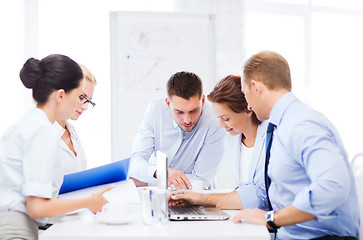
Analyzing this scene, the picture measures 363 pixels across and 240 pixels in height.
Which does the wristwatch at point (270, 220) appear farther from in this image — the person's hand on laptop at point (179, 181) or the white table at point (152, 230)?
the person's hand on laptop at point (179, 181)

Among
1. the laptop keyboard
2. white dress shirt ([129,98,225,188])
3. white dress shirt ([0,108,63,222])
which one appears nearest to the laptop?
the laptop keyboard

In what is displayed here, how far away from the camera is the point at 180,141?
2561 millimetres

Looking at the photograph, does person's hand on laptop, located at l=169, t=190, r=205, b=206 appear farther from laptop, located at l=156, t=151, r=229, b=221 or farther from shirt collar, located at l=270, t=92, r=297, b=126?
shirt collar, located at l=270, t=92, r=297, b=126

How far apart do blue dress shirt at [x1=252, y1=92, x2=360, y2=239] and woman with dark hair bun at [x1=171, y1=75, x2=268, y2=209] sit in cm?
27

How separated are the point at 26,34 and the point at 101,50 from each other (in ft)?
2.31

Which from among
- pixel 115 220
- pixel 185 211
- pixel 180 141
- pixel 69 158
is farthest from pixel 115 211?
pixel 180 141

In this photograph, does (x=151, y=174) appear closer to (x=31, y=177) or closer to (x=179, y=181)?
(x=179, y=181)

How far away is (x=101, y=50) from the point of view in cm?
397

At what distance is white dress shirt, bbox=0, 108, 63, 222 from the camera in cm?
138

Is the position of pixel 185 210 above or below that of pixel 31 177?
below

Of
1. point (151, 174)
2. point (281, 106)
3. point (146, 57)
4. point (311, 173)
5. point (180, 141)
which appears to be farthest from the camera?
point (146, 57)

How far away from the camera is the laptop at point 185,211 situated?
1.48 metres

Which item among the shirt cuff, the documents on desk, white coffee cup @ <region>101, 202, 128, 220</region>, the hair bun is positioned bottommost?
the shirt cuff

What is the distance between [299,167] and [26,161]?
→ 92 cm
